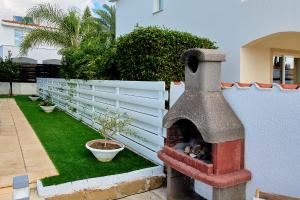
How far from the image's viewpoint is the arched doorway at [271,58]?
9.08 meters

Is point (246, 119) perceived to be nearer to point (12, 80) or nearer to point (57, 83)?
point (57, 83)

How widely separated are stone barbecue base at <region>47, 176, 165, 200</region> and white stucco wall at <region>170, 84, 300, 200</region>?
6.10 ft

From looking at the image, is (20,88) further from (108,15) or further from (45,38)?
A: (108,15)

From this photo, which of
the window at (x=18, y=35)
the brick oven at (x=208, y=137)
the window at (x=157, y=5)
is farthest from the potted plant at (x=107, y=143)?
the window at (x=18, y=35)

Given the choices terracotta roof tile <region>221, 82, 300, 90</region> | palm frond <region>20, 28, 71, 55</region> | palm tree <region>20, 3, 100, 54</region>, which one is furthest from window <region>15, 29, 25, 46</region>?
terracotta roof tile <region>221, 82, 300, 90</region>

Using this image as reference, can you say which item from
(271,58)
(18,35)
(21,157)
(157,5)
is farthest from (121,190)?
(18,35)

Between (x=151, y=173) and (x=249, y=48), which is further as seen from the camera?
(x=249, y=48)

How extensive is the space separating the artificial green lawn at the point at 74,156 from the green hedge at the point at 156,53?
202 centimetres

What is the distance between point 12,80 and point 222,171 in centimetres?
2351

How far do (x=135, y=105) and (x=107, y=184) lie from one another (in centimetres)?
249

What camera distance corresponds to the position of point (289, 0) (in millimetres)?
7531

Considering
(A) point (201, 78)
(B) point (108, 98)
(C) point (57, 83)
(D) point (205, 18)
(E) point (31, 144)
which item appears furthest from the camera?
(C) point (57, 83)

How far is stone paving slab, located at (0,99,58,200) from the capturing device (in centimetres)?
512

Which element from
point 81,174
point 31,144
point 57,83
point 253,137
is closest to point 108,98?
point 31,144
